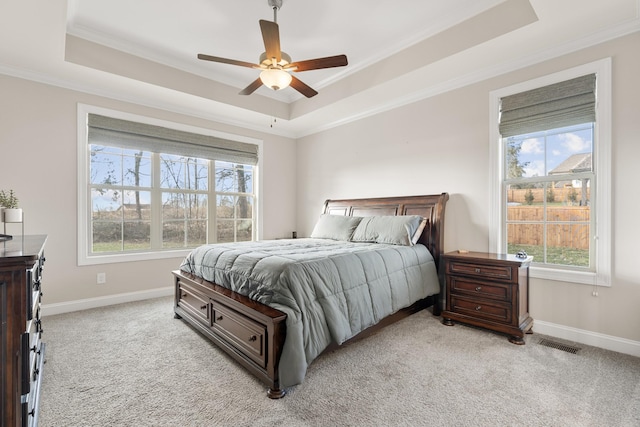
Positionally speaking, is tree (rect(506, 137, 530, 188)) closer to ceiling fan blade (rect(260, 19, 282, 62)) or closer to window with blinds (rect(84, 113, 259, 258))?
ceiling fan blade (rect(260, 19, 282, 62))

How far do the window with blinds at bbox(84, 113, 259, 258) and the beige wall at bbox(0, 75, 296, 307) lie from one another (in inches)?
7.0

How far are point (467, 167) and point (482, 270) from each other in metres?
1.21

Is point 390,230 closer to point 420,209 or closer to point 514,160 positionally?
point 420,209

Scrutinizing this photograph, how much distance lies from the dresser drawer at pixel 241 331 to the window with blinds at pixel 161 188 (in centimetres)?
221

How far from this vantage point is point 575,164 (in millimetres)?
2795

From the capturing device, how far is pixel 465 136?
342 cm

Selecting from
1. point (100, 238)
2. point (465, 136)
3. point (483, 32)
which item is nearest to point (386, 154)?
point (465, 136)

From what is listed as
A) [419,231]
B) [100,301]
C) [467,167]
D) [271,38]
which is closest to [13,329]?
[271,38]

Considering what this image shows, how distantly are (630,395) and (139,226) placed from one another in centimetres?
494

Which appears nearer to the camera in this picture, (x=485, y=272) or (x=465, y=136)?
(x=485, y=272)

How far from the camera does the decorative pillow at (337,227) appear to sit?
12.6 ft

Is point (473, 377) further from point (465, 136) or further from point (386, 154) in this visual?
point (386, 154)

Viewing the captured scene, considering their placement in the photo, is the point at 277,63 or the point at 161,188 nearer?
the point at 277,63

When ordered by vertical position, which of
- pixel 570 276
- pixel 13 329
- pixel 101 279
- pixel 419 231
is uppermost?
pixel 419 231
